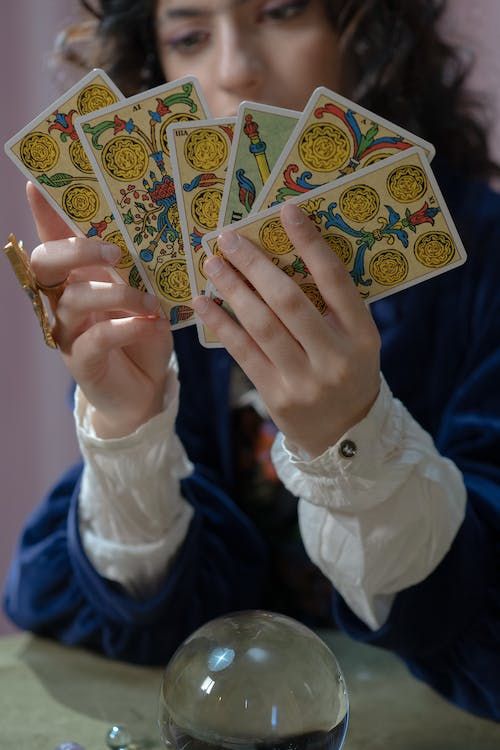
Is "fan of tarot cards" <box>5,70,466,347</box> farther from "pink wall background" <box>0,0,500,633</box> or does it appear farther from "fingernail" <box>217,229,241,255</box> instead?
"pink wall background" <box>0,0,500,633</box>

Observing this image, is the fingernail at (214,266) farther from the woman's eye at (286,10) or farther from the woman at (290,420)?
the woman's eye at (286,10)

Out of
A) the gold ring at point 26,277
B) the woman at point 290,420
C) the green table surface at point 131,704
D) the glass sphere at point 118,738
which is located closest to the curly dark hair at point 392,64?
the woman at point 290,420

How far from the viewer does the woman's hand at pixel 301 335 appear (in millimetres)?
837

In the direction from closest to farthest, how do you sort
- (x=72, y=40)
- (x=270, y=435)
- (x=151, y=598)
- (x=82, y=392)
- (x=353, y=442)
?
(x=353, y=442) < (x=82, y=392) < (x=151, y=598) < (x=270, y=435) < (x=72, y=40)

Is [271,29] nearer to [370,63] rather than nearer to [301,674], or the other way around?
[370,63]

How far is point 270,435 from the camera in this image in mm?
1441

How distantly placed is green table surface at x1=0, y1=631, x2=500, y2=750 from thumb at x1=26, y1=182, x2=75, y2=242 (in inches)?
19.5

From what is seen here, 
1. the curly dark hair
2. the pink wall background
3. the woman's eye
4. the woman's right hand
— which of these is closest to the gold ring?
the woman's right hand

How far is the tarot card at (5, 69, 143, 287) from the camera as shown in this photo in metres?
0.90

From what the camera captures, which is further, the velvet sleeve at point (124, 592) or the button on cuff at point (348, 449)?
the velvet sleeve at point (124, 592)

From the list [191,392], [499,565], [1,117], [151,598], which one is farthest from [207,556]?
[1,117]

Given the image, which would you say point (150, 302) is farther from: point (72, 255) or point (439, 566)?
point (439, 566)

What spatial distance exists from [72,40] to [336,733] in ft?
3.88

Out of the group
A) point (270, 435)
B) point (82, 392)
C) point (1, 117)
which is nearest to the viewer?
point (82, 392)
